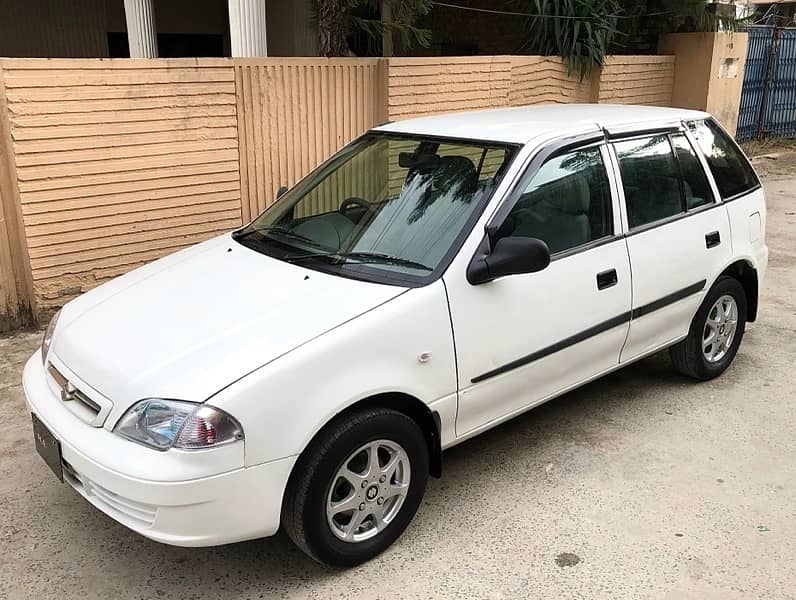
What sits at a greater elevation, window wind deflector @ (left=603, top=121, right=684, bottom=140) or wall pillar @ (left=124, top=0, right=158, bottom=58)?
wall pillar @ (left=124, top=0, right=158, bottom=58)

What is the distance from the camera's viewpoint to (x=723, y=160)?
4.70 metres

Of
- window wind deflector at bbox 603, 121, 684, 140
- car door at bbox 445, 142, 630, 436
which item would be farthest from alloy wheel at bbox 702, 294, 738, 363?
window wind deflector at bbox 603, 121, 684, 140

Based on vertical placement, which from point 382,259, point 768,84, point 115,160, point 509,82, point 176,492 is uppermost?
point 509,82

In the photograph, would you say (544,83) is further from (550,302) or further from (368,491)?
(368,491)

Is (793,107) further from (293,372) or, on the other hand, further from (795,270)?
(293,372)

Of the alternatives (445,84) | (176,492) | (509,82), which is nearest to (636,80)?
(509,82)

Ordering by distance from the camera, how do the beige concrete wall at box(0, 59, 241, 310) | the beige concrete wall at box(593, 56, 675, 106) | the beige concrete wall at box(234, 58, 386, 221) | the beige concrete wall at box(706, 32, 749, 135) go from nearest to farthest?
the beige concrete wall at box(0, 59, 241, 310) < the beige concrete wall at box(234, 58, 386, 221) < the beige concrete wall at box(593, 56, 675, 106) < the beige concrete wall at box(706, 32, 749, 135)

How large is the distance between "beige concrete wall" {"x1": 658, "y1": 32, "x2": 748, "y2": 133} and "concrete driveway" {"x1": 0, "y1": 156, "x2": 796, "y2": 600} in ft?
28.0

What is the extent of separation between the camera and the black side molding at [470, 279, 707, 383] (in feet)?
11.3

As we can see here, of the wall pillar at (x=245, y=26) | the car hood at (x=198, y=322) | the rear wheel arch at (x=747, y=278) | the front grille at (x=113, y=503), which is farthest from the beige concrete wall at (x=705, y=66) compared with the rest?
the front grille at (x=113, y=503)

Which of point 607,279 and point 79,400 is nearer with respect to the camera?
point 79,400

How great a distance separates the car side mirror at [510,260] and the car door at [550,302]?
73 millimetres

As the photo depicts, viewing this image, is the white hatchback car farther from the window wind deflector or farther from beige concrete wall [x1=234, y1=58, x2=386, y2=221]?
beige concrete wall [x1=234, y1=58, x2=386, y2=221]

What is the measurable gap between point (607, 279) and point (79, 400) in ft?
8.14
